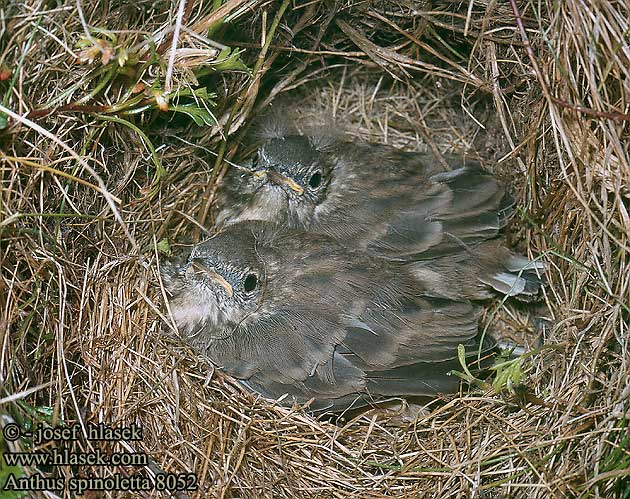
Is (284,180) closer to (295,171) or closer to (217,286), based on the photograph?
(295,171)

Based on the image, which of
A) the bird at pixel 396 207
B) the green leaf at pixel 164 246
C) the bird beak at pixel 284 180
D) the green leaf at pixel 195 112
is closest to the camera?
the green leaf at pixel 195 112

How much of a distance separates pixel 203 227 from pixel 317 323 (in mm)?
752

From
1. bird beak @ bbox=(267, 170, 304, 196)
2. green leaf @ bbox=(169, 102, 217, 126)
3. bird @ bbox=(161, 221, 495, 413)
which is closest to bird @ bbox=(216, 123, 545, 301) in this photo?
bird beak @ bbox=(267, 170, 304, 196)

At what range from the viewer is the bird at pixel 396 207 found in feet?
10.2

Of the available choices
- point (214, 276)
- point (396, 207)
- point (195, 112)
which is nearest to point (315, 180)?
point (396, 207)

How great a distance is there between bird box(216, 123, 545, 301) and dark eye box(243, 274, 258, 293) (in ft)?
1.46

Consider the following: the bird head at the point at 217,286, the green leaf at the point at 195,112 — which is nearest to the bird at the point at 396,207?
the bird head at the point at 217,286

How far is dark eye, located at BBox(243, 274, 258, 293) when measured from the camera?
2.95m

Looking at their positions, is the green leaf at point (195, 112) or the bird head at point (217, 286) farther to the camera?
the bird head at point (217, 286)

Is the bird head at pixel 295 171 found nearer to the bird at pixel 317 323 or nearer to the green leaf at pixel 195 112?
the bird at pixel 317 323

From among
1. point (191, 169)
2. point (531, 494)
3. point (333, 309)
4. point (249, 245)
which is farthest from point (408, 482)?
point (191, 169)

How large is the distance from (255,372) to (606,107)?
173 centimetres

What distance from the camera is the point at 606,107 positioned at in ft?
7.93

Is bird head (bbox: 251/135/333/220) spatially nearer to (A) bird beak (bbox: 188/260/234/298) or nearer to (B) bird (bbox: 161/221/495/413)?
(B) bird (bbox: 161/221/495/413)
